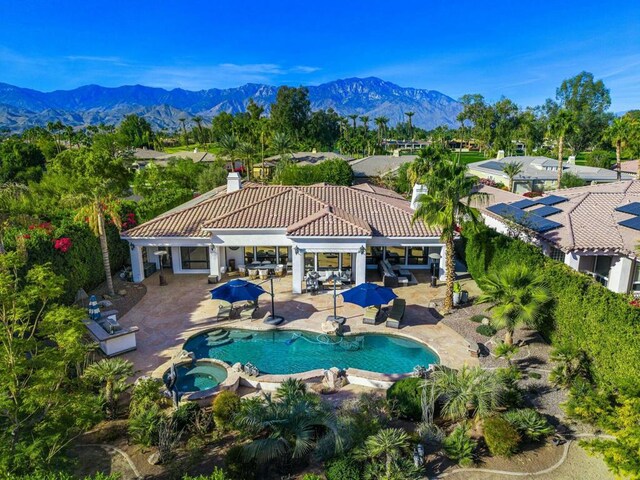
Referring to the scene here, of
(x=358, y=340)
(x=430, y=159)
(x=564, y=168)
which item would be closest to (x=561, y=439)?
(x=358, y=340)

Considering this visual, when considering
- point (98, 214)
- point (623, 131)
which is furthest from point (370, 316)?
point (623, 131)

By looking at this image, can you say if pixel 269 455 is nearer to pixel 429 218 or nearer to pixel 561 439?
pixel 561 439

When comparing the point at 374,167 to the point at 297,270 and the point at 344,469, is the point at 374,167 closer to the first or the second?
the point at 297,270

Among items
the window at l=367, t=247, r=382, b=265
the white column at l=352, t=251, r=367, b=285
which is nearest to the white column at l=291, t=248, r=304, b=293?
the white column at l=352, t=251, r=367, b=285

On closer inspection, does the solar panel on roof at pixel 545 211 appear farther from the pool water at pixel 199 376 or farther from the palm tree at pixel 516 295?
the pool water at pixel 199 376

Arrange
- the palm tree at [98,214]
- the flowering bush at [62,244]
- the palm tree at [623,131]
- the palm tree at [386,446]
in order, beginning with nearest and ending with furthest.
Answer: the palm tree at [386,446], the flowering bush at [62,244], the palm tree at [98,214], the palm tree at [623,131]

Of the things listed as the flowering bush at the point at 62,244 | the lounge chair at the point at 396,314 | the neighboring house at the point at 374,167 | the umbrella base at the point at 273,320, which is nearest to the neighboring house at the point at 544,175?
the neighboring house at the point at 374,167

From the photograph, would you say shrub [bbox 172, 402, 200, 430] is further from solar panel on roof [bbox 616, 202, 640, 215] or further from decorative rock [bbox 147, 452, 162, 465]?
solar panel on roof [bbox 616, 202, 640, 215]
